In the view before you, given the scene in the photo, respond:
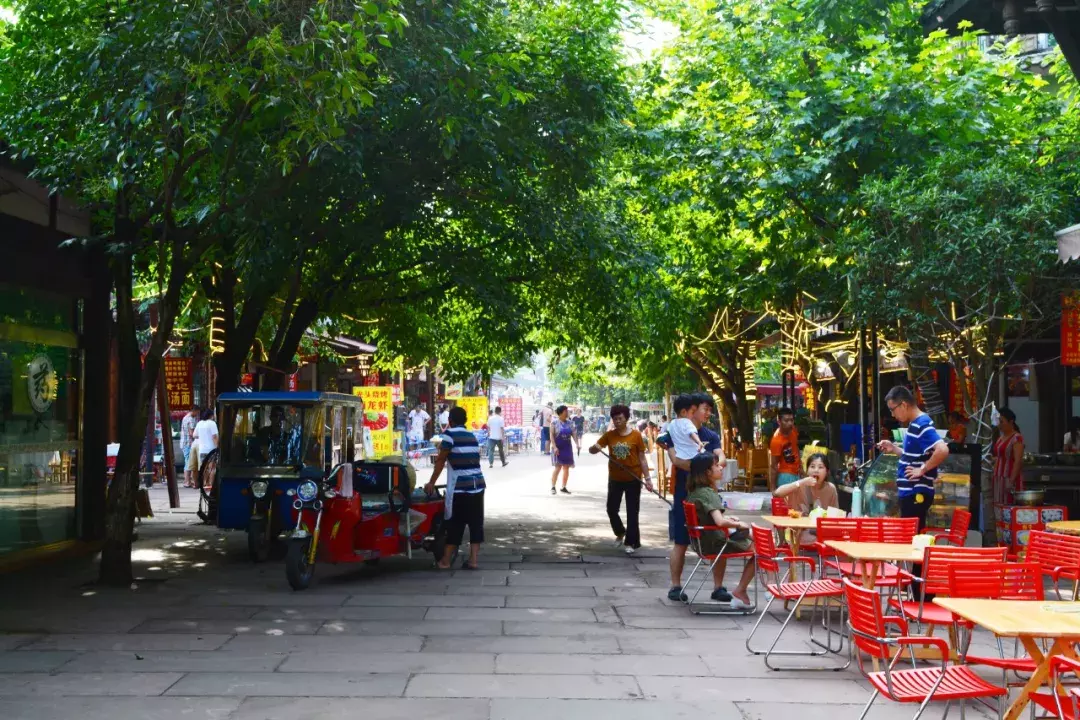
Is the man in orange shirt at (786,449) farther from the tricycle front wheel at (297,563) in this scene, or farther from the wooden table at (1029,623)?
the wooden table at (1029,623)

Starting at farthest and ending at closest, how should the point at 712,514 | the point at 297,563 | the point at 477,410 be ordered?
the point at 477,410 < the point at 297,563 < the point at 712,514

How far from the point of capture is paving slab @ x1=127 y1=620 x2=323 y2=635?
861cm

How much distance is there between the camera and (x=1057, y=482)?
48.2 feet

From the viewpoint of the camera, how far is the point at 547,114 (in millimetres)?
12547

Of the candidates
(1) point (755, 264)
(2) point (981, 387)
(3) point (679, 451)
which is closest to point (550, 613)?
(3) point (679, 451)

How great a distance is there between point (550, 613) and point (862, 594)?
448 cm

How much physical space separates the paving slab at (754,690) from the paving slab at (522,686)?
177mm

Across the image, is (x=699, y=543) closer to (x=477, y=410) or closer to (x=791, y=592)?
(x=791, y=592)

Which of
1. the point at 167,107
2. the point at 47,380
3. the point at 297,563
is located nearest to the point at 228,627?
the point at 297,563

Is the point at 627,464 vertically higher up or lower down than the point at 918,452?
lower down

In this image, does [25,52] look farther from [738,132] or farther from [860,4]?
[860,4]

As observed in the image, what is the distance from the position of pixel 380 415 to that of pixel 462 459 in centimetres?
1337

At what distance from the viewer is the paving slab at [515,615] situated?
30.5 feet

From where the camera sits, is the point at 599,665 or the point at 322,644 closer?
the point at 599,665
